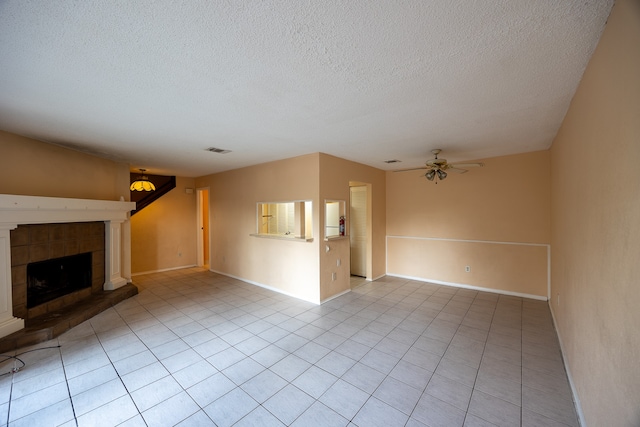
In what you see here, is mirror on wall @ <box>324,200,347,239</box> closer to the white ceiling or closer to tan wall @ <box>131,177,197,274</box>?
Result: the white ceiling

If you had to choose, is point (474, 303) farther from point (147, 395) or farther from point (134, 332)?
point (134, 332)

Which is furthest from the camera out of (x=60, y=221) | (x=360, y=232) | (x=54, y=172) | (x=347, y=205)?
(x=360, y=232)

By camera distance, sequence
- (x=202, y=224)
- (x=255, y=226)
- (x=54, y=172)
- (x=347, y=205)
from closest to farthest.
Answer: (x=54, y=172)
(x=347, y=205)
(x=255, y=226)
(x=202, y=224)

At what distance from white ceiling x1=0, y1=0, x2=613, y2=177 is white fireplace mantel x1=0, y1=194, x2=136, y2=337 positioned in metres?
0.92

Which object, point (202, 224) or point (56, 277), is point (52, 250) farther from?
point (202, 224)

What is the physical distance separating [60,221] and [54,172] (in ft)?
2.54

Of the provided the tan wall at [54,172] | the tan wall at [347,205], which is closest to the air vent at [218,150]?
the tan wall at [347,205]

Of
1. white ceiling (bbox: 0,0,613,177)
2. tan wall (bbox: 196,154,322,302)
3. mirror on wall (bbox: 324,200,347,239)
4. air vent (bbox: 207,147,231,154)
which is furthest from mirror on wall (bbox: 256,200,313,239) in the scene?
white ceiling (bbox: 0,0,613,177)

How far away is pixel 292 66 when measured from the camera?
161 centimetres

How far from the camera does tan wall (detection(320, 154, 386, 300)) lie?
4.07 metres

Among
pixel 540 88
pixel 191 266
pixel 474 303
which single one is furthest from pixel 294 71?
pixel 191 266

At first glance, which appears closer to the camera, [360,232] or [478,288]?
[478,288]

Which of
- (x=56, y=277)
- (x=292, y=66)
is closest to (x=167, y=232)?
(x=56, y=277)

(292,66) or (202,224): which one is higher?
(292,66)
